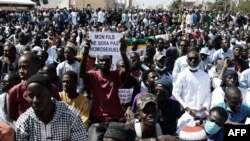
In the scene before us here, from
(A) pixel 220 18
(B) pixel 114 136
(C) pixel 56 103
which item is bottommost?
(A) pixel 220 18

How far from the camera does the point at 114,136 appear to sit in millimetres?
3746

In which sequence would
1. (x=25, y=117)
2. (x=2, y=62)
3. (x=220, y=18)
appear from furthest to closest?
1. (x=220, y=18)
2. (x=2, y=62)
3. (x=25, y=117)

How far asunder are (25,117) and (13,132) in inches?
9.9

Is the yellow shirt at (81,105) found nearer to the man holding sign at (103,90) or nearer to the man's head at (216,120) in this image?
the man holding sign at (103,90)

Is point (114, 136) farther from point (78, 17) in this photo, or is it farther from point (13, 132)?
point (78, 17)

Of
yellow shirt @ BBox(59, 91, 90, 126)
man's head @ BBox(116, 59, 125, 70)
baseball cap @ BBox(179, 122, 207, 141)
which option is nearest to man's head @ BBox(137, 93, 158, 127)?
baseball cap @ BBox(179, 122, 207, 141)

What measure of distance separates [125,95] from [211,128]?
222cm

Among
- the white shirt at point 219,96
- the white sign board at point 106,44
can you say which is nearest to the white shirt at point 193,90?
the white shirt at point 219,96

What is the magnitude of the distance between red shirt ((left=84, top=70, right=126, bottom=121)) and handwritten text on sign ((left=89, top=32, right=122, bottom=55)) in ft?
2.43

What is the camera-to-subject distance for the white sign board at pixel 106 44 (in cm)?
647

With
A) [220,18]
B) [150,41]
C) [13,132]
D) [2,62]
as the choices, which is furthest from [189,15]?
[13,132]

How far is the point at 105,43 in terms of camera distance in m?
6.54

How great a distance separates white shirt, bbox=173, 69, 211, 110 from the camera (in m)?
6.47

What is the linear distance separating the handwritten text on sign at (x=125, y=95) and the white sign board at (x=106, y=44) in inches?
16.5
